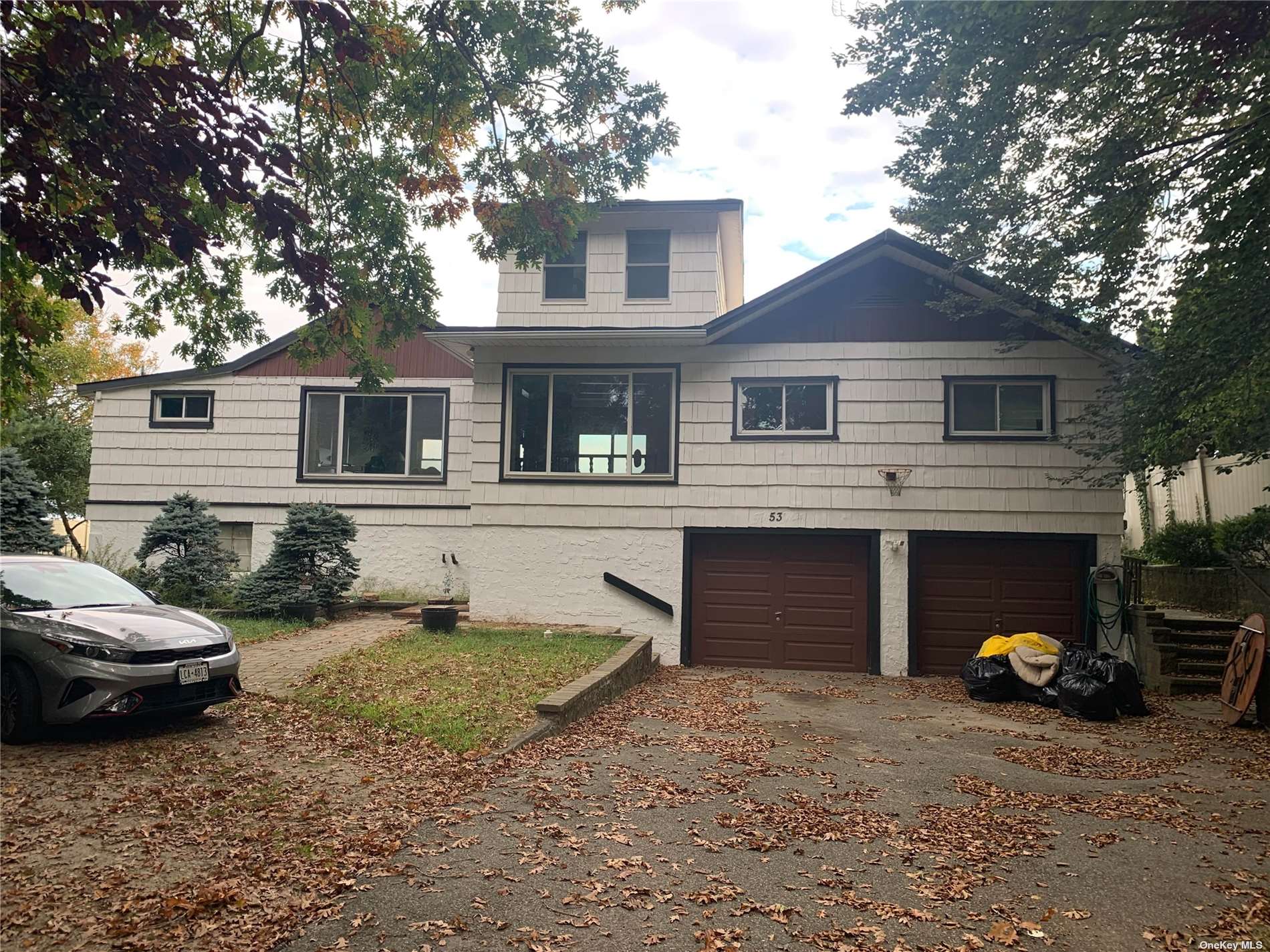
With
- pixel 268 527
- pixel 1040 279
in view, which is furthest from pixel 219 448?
pixel 1040 279

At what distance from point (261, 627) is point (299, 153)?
8.05 m

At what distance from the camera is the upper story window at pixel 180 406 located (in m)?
18.1

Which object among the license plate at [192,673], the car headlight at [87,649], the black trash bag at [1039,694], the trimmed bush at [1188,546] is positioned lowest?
the black trash bag at [1039,694]

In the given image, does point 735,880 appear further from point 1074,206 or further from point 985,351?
point 985,351

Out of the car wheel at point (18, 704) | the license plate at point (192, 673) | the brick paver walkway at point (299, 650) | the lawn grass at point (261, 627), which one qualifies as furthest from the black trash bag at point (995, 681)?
the car wheel at point (18, 704)

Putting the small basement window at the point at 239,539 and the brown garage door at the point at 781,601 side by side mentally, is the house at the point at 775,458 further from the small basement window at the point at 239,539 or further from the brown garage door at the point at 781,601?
the small basement window at the point at 239,539

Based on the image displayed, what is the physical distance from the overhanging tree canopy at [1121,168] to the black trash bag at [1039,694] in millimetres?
3317

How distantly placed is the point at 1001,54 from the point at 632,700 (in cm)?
803

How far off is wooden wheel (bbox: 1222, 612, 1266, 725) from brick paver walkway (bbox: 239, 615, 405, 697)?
10.4 meters

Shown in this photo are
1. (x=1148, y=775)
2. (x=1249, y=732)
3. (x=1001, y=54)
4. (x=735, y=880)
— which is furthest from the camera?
(x=1249, y=732)

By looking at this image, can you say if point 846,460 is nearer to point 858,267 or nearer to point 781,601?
point 781,601

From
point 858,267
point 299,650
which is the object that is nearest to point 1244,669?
point 858,267

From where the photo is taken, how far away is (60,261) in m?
4.83

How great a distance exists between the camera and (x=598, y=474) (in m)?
14.3
